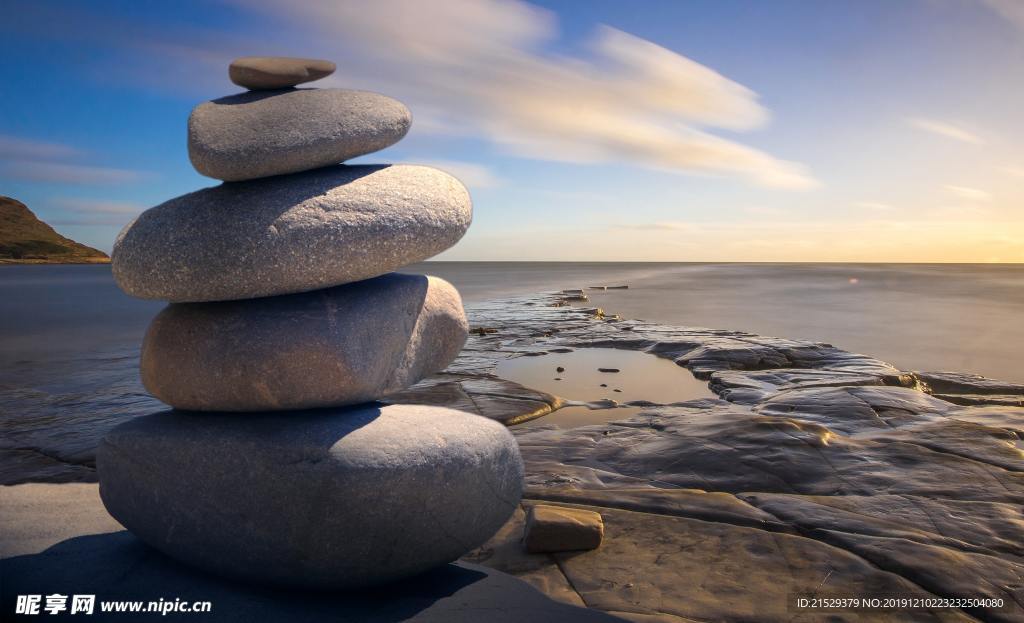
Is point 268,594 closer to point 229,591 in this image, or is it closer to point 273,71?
point 229,591

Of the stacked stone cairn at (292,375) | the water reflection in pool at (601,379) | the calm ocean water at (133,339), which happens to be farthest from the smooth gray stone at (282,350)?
the water reflection in pool at (601,379)

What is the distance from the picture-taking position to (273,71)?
3.98 m

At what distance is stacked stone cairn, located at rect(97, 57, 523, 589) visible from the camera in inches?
133

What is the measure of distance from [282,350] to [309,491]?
31.1 inches

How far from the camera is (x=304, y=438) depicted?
11.3 feet

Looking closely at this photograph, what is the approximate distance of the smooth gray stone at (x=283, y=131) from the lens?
3631 millimetres

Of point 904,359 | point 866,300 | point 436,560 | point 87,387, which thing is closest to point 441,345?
point 436,560

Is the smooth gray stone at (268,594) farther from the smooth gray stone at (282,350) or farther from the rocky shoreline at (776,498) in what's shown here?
the smooth gray stone at (282,350)

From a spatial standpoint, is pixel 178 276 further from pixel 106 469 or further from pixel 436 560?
pixel 436 560

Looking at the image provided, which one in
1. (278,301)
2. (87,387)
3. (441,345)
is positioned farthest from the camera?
(87,387)

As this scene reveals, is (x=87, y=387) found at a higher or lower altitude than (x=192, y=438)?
lower

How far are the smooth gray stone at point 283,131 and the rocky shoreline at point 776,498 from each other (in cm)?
256

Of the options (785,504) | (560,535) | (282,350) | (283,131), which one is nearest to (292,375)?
(282,350)

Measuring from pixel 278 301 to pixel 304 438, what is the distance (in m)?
0.85
